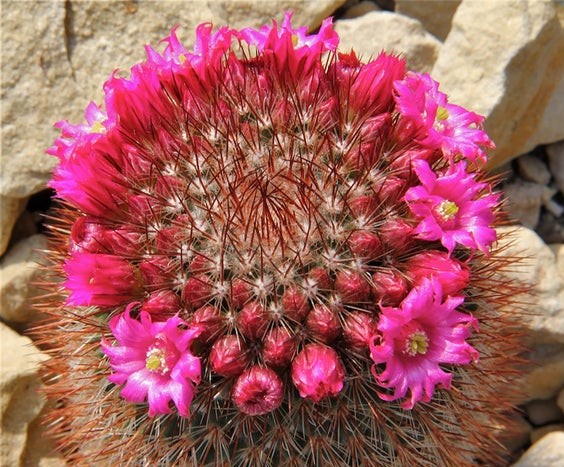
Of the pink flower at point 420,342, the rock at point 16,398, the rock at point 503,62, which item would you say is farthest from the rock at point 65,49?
the pink flower at point 420,342

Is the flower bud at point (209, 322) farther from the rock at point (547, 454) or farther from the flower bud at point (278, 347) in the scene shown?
the rock at point (547, 454)

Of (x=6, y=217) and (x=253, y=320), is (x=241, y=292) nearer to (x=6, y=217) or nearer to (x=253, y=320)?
(x=253, y=320)

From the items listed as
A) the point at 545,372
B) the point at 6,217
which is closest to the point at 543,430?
the point at 545,372

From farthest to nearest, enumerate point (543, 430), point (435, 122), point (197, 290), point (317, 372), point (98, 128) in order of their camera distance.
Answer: point (543, 430)
point (98, 128)
point (435, 122)
point (197, 290)
point (317, 372)

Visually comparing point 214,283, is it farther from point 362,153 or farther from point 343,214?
point 362,153

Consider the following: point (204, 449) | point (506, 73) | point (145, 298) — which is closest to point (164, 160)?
point (145, 298)

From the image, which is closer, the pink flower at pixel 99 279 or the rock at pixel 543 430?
the pink flower at pixel 99 279

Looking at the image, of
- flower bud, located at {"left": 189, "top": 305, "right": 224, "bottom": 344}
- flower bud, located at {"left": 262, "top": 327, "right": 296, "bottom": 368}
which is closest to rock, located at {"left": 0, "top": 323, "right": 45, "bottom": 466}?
flower bud, located at {"left": 189, "top": 305, "right": 224, "bottom": 344}
